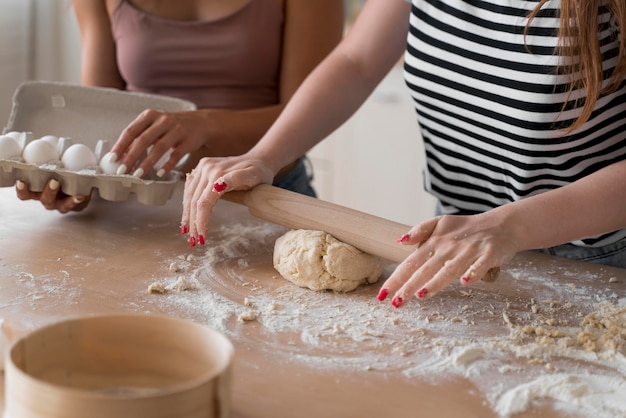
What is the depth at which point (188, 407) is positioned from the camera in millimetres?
665

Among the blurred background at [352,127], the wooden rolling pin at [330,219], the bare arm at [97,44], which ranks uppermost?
the bare arm at [97,44]

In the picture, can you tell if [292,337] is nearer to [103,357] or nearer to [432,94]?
[103,357]

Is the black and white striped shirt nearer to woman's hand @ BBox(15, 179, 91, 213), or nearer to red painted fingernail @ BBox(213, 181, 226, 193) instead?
red painted fingernail @ BBox(213, 181, 226, 193)

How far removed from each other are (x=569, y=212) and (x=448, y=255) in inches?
8.8

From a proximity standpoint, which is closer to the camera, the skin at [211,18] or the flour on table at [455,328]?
the flour on table at [455,328]

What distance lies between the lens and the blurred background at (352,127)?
327 cm

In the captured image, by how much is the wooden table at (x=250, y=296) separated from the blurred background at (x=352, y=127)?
1735mm

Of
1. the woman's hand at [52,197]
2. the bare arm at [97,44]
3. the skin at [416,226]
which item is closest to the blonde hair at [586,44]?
the skin at [416,226]

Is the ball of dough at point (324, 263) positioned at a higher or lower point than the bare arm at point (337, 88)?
lower

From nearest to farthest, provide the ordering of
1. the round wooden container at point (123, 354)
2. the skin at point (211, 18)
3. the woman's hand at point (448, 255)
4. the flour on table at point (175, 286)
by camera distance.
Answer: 1. the round wooden container at point (123, 354)
2. the woman's hand at point (448, 255)
3. the flour on table at point (175, 286)
4. the skin at point (211, 18)

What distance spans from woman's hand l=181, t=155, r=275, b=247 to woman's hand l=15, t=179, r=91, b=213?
232 mm

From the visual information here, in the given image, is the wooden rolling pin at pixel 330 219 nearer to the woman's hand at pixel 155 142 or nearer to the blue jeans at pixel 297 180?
the woman's hand at pixel 155 142

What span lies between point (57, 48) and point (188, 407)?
3.23m

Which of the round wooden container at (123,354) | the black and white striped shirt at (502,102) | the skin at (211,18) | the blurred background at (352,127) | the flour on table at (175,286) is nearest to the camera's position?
the round wooden container at (123,354)
